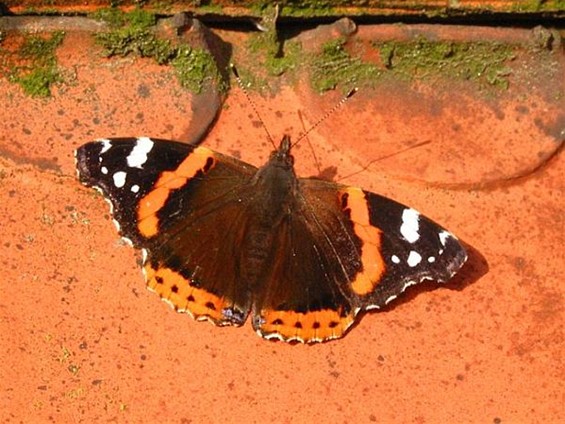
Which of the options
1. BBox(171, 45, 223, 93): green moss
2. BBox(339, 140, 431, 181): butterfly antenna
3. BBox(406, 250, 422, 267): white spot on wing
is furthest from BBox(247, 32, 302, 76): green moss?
BBox(406, 250, 422, 267): white spot on wing

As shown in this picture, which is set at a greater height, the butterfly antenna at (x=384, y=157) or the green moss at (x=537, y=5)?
the green moss at (x=537, y=5)

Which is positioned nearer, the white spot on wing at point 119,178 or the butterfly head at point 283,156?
the white spot on wing at point 119,178

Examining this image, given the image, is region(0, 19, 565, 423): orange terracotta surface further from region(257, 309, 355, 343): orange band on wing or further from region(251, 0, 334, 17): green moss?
region(251, 0, 334, 17): green moss

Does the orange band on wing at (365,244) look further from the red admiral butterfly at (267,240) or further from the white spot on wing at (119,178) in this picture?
the white spot on wing at (119,178)

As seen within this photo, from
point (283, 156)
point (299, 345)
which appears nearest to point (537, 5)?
point (283, 156)

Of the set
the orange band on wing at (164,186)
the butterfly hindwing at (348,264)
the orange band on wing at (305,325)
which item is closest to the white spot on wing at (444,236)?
the butterfly hindwing at (348,264)
